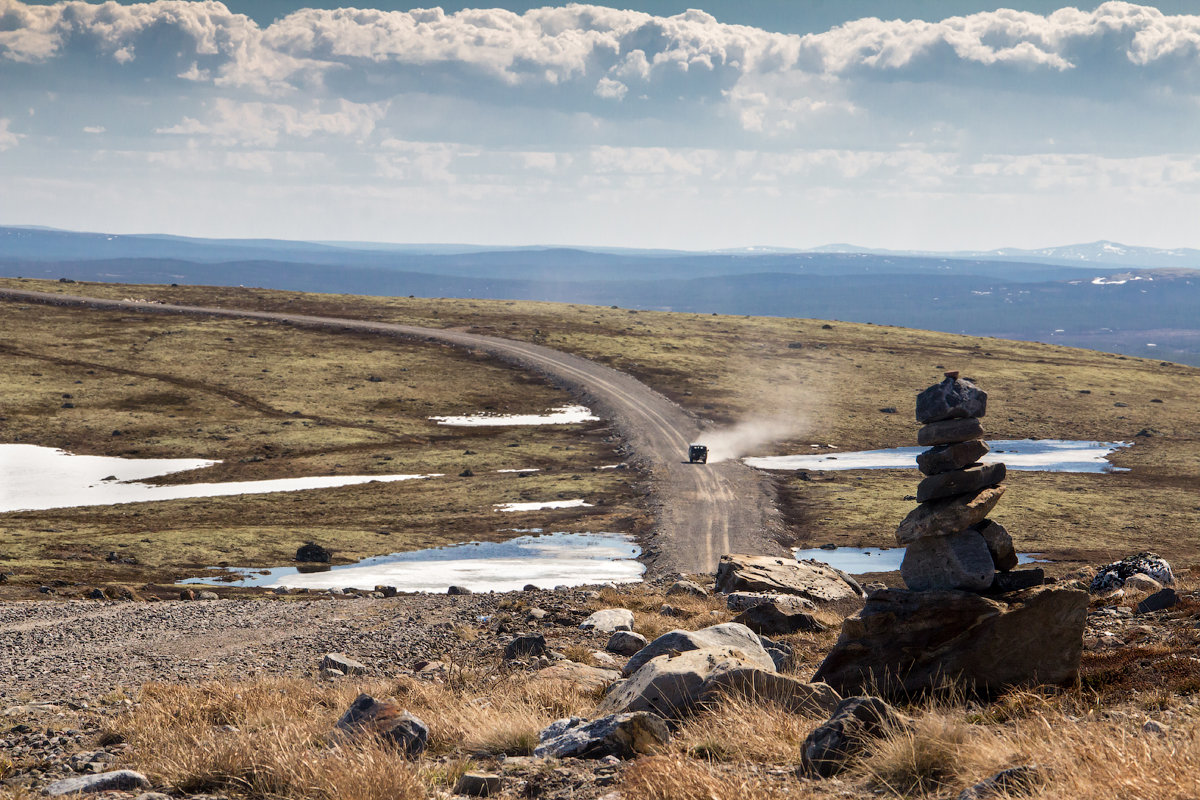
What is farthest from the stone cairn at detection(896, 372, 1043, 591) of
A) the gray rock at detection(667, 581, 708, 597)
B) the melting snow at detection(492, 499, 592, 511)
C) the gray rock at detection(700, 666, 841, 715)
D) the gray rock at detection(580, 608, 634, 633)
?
the melting snow at detection(492, 499, 592, 511)

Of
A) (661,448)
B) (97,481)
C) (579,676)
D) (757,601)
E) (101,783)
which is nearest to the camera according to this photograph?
(101,783)

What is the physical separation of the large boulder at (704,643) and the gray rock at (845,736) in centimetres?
499

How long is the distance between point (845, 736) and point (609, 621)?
1765 cm

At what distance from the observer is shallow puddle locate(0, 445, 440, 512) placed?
72.2 m

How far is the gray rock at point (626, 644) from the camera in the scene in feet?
79.7

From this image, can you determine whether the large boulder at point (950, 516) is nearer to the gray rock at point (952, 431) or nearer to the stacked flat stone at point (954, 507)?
the stacked flat stone at point (954, 507)

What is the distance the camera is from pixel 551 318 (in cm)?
18462

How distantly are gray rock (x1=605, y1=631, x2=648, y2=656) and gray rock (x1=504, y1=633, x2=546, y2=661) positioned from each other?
208cm

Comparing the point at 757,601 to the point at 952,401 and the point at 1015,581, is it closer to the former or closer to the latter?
the point at 952,401

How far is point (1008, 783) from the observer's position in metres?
9.36

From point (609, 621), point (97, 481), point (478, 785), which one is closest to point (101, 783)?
point (478, 785)

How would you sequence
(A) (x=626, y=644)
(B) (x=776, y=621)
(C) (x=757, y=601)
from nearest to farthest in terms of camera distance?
(A) (x=626, y=644)
(B) (x=776, y=621)
(C) (x=757, y=601)

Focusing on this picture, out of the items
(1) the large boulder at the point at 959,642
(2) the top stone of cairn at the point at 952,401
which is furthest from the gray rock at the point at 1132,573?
(1) the large boulder at the point at 959,642

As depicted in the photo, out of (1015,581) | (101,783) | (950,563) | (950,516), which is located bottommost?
(101,783)
